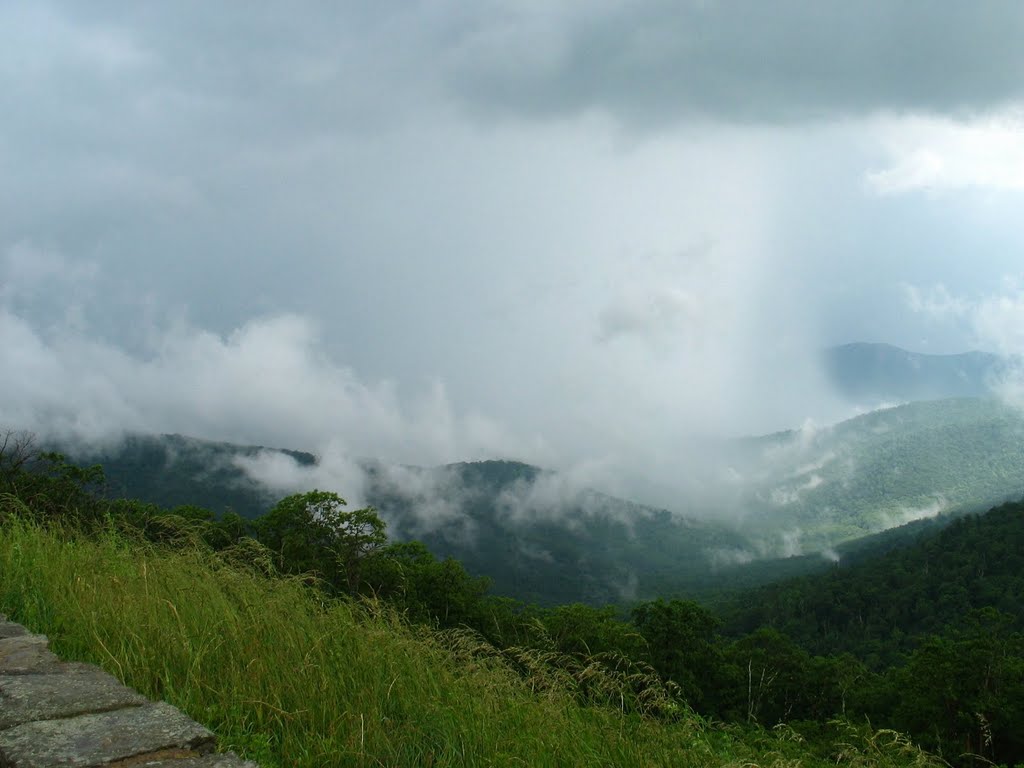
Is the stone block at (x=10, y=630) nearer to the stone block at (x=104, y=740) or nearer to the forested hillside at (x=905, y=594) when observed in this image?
the stone block at (x=104, y=740)

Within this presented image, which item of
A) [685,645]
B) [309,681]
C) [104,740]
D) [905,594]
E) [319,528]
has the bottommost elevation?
[905,594]

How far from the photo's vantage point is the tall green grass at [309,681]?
2916 mm

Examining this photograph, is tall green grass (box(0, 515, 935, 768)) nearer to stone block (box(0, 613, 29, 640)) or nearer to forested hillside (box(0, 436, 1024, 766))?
stone block (box(0, 613, 29, 640))

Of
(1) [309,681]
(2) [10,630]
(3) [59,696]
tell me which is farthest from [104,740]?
(2) [10,630]

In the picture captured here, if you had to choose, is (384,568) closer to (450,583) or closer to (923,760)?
(450,583)

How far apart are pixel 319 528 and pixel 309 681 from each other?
101 ft

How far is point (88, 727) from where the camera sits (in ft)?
7.70

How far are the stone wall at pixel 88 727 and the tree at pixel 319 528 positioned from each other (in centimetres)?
2755

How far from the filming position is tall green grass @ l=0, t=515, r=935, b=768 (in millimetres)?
2916

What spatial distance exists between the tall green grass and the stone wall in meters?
0.33

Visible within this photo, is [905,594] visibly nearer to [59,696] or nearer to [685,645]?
[685,645]

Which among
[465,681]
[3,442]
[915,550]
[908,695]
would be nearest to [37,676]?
[465,681]

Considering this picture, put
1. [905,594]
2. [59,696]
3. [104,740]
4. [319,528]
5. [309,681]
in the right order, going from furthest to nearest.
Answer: [905,594] < [319,528] < [309,681] < [59,696] < [104,740]

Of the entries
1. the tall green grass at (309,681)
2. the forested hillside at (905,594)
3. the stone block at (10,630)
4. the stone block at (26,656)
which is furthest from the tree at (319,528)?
the forested hillside at (905,594)
